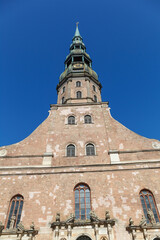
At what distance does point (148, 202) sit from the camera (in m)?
13.9

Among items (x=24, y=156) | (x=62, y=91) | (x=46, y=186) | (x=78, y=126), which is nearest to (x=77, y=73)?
(x=62, y=91)

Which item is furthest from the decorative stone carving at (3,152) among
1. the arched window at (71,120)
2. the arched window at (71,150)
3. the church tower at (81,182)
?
the arched window at (71,120)

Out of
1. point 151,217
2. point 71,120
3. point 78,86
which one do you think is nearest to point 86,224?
point 151,217

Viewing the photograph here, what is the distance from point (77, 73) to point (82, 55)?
5.43 metres

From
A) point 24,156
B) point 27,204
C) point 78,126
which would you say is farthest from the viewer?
point 78,126

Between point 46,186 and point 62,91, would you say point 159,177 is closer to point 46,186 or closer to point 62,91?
point 46,186

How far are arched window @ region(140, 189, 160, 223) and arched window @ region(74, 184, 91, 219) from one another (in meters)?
3.67

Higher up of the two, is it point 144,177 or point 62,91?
point 62,91

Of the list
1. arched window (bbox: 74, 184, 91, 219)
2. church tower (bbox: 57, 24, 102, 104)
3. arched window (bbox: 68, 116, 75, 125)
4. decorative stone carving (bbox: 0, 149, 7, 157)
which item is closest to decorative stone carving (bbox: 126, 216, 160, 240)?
arched window (bbox: 74, 184, 91, 219)

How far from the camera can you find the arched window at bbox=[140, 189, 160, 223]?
1338cm

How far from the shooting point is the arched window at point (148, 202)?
527 inches

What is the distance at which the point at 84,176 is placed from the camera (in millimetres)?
15133

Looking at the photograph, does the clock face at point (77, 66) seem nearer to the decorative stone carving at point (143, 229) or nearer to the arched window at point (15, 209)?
the arched window at point (15, 209)

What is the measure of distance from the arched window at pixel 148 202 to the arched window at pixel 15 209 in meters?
8.27
